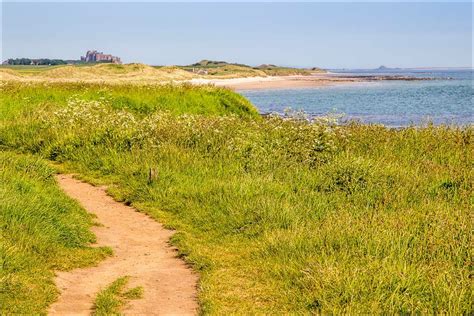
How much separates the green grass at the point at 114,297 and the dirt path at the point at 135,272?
0.36 feet

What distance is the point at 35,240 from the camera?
895 cm

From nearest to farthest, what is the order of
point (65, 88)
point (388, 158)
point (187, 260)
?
point (187, 260), point (388, 158), point (65, 88)

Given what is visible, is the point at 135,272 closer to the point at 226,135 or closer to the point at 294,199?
the point at 294,199

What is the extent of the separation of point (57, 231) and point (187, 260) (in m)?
2.38

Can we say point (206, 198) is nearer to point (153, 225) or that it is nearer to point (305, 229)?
point (153, 225)

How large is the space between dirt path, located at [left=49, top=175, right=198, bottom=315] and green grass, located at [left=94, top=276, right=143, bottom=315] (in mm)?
109

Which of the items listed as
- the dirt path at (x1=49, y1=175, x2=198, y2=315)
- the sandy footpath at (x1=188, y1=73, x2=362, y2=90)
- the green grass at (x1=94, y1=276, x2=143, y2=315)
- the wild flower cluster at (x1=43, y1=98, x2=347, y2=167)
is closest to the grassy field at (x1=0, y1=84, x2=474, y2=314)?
the wild flower cluster at (x1=43, y1=98, x2=347, y2=167)

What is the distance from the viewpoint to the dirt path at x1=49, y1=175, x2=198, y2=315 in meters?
7.59

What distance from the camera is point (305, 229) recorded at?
31.8 ft

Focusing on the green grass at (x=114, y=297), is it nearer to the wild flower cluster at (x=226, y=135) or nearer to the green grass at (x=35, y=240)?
the green grass at (x=35, y=240)

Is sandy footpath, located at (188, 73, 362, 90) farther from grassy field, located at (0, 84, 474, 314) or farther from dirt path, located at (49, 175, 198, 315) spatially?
dirt path, located at (49, 175, 198, 315)

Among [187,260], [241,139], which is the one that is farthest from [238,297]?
[241,139]

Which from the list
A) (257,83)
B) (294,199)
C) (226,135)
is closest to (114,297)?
(294,199)

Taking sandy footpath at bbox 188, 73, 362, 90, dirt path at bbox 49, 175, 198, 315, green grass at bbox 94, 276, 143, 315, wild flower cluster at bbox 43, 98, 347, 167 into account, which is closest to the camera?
green grass at bbox 94, 276, 143, 315
